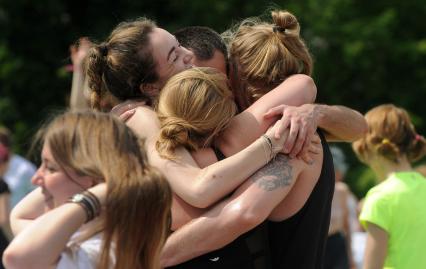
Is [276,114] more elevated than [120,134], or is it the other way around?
[120,134]

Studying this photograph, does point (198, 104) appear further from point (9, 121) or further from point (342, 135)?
point (9, 121)

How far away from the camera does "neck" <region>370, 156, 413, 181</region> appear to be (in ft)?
15.3

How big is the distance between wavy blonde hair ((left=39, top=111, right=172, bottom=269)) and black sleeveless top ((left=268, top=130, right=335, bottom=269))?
703 mm

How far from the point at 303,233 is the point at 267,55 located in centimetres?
64

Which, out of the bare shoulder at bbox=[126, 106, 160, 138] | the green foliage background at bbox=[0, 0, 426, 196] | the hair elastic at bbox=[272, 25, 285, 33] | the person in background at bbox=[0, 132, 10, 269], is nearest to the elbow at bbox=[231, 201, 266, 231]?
the bare shoulder at bbox=[126, 106, 160, 138]

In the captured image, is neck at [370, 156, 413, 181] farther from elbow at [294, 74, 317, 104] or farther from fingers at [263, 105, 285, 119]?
fingers at [263, 105, 285, 119]

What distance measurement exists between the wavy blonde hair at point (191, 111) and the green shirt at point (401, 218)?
1.63 m

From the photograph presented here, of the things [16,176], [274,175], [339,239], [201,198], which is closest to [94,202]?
[201,198]

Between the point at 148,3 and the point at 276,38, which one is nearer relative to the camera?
the point at 276,38

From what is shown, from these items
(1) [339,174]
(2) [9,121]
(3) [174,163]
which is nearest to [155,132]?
(3) [174,163]

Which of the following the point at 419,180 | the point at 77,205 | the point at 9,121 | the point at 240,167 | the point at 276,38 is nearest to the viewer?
the point at 77,205

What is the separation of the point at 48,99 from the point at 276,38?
443 inches

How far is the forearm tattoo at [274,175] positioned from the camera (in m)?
2.98

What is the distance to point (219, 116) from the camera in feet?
9.91
